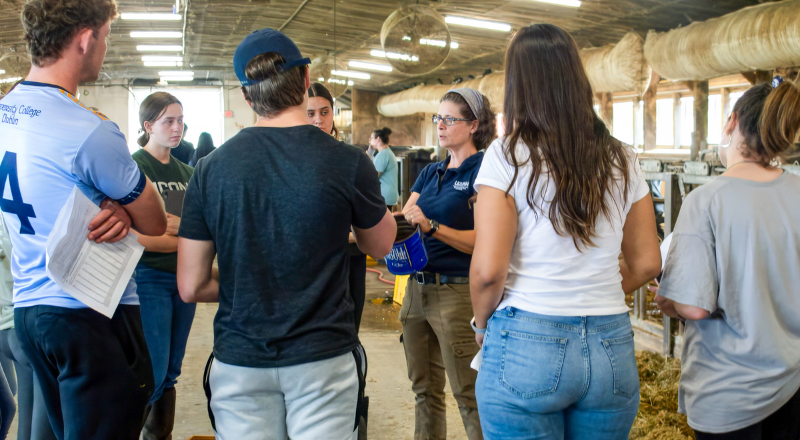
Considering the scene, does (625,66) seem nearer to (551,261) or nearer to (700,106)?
(700,106)

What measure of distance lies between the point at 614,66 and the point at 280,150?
19.0 feet

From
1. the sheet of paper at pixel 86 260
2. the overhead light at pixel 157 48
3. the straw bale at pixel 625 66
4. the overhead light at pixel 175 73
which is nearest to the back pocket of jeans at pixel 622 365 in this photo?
the sheet of paper at pixel 86 260

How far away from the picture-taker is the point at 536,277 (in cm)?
138

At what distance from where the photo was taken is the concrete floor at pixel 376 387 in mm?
3211

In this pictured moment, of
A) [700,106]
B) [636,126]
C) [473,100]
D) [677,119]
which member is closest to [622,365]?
[473,100]

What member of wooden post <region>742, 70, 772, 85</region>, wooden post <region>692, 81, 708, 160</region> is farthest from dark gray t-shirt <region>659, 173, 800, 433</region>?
wooden post <region>692, 81, 708, 160</region>

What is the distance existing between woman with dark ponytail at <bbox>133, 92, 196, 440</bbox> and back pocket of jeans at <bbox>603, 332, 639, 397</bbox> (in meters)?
1.59

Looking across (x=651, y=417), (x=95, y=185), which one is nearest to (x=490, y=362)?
(x=95, y=185)

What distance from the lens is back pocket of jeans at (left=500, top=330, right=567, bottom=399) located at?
4.29 ft

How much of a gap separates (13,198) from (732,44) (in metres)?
5.35

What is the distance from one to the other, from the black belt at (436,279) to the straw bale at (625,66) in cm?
439

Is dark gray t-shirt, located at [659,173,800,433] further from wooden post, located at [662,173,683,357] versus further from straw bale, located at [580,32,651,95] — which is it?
straw bale, located at [580,32,651,95]

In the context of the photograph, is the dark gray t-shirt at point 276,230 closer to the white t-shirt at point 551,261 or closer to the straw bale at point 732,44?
the white t-shirt at point 551,261

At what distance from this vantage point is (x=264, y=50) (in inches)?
54.6
